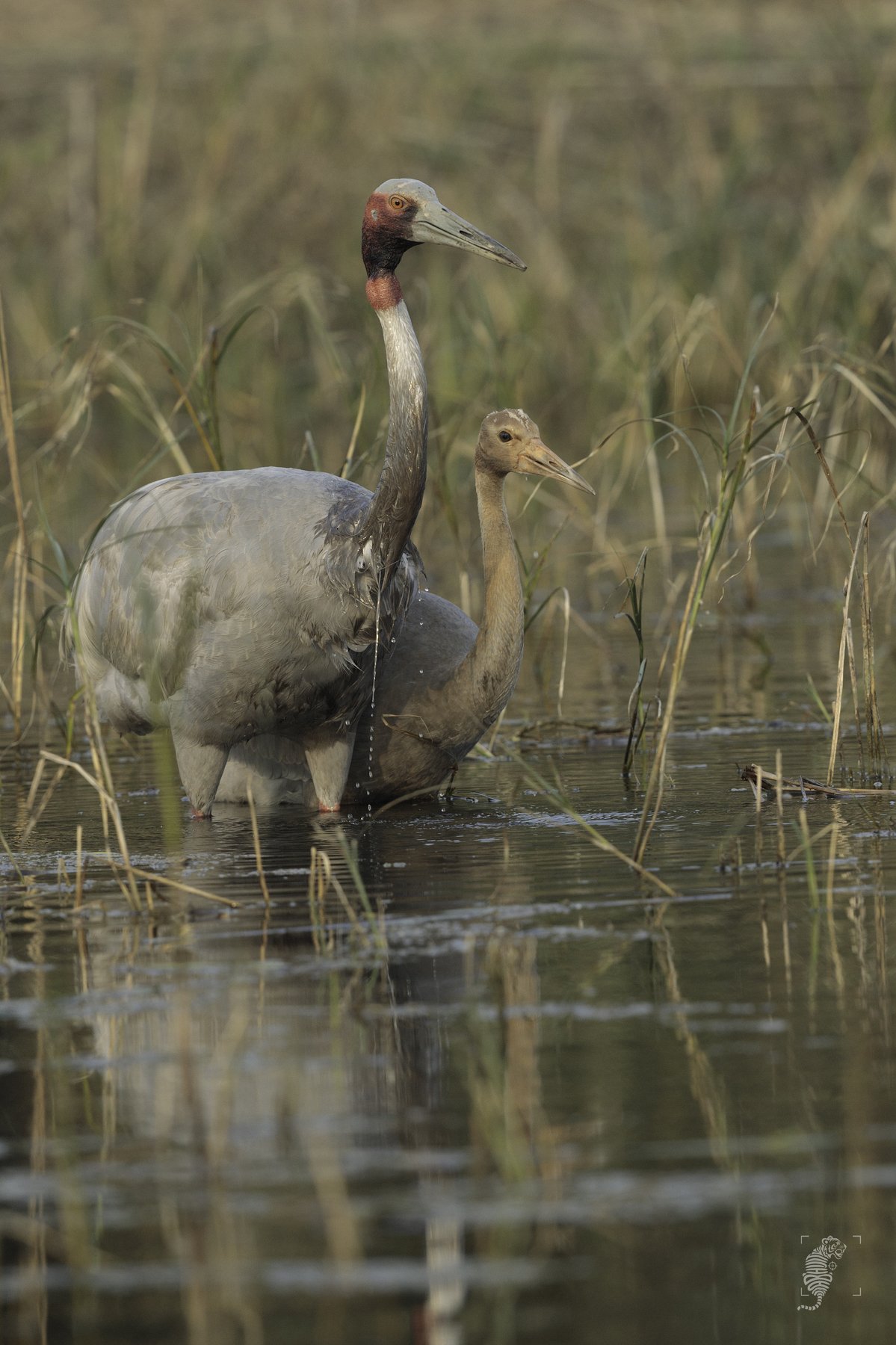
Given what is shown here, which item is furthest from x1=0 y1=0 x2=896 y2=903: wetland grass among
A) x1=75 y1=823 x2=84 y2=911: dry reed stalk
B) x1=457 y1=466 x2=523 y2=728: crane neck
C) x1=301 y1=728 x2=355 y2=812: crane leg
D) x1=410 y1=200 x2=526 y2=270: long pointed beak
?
x1=410 y1=200 x2=526 y2=270: long pointed beak

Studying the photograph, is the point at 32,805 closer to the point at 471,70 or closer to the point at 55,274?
the point at 55,274

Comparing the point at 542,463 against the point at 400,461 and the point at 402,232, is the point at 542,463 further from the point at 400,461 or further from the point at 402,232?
the point at 402,232

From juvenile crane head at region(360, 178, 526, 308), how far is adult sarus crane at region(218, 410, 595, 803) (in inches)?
24.3

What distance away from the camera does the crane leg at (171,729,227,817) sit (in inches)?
272

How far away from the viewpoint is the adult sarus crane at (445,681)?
677cm

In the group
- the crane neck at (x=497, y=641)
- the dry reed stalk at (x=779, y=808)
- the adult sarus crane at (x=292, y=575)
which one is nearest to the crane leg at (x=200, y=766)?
the adult sarus crane at (x=292, y=575)

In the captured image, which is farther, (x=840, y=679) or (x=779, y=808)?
(x=840, y=679)

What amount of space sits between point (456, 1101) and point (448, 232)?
326 centimetres

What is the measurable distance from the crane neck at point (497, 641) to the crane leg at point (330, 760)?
46 cm

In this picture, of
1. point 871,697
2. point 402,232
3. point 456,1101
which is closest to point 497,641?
point 871,697

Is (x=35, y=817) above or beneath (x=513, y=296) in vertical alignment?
beneath

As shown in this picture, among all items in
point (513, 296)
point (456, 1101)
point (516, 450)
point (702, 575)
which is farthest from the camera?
point (513, 296)

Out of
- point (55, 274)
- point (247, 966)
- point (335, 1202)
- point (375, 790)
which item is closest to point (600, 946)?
point (247, 966)

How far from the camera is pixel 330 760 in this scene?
700 cm
